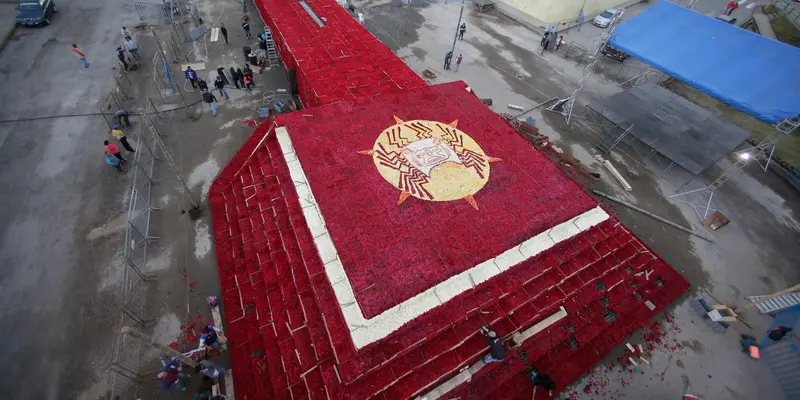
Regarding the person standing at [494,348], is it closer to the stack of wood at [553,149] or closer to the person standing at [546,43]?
the stack of wood at [553,149]

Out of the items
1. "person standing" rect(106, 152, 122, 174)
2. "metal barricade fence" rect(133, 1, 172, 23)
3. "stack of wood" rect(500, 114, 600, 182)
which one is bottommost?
"person standing" rect(106, 152, 122, 174)

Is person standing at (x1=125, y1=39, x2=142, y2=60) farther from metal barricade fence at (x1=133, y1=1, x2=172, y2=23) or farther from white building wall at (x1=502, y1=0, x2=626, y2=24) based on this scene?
white building wall at (x1=502, y1=0, x2=626, y2=24)

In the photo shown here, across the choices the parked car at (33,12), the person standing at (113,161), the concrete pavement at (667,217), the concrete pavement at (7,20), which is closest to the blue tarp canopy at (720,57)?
the concrete pavement at (667,217)

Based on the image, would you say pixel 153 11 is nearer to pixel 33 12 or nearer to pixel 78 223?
pixel 33 12

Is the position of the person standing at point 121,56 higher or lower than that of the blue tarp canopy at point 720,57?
lower

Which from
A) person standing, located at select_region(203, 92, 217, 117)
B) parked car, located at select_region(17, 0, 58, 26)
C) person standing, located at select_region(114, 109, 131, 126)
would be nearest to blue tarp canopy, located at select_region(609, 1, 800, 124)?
person standing, located at select_region(203, 92, 217, 117)

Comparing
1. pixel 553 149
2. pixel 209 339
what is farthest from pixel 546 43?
pixel 209 339
